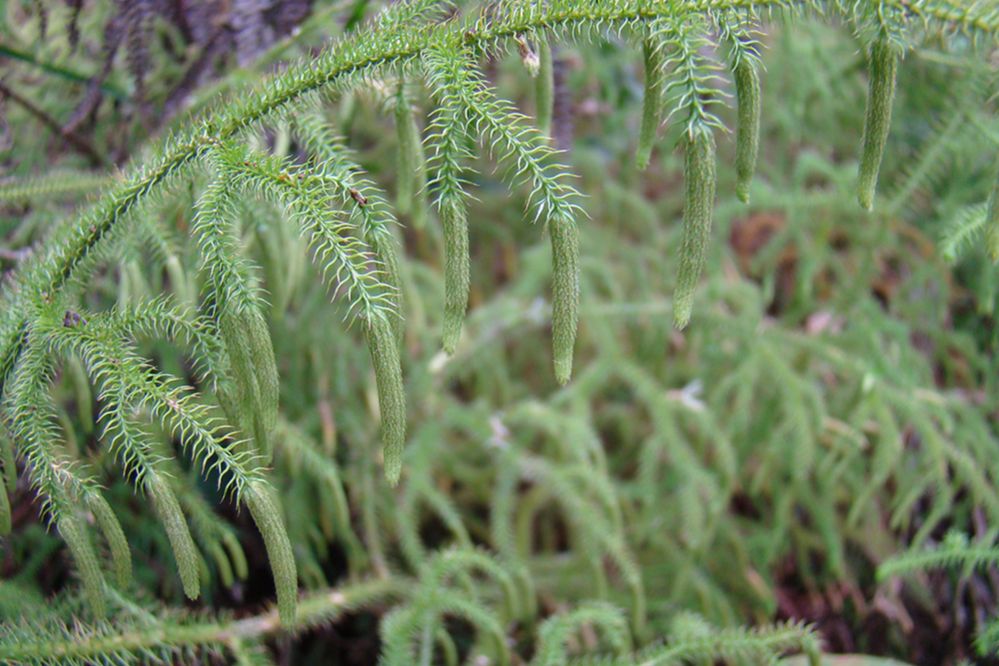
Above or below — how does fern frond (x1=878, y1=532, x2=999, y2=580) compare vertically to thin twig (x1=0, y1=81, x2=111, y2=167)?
below

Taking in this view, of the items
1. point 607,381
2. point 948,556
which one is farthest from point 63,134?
point 948,556

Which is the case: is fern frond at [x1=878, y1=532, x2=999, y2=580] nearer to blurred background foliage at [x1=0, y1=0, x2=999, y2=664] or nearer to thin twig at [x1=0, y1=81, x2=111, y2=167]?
blurred background foliage at [x1=0, y1=0, x2=999, y2=664]

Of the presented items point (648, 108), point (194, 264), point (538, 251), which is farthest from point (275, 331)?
point (648, 108)

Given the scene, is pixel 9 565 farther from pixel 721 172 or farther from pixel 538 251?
pixel 721 172

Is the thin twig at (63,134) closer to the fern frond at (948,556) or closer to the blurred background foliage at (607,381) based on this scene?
the blurred background foliage at (607,381)

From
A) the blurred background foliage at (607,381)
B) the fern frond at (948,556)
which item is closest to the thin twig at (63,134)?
the blurred background foliage at (607,381)

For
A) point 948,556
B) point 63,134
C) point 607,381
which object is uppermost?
point 63,134

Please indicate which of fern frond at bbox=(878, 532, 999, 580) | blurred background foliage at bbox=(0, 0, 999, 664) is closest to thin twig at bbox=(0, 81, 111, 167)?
blurred background foliage at bbox=(0, 0, 999, 664)

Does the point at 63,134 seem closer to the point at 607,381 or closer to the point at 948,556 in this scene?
the point at 607,381
